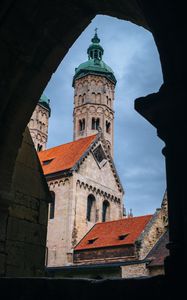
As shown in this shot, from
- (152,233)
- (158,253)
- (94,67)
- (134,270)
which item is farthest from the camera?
(94,67)

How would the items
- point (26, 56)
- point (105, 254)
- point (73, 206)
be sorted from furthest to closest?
point (73, 206), point (105, 254), point (26, 56)

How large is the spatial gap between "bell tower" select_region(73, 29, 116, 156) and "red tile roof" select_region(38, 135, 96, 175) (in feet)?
34.8

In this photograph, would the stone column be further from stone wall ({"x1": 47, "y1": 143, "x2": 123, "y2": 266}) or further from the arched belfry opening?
stone wall ({"x1": 47, "y1": 143, "x2": 123, "y2": 266})

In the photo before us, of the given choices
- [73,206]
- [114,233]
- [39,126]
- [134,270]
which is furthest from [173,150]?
[39,126]

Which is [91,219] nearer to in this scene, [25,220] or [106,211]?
[106,211]

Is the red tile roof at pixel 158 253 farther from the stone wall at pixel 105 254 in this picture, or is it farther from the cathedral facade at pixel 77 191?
the cathedral facade at pixel 77 191

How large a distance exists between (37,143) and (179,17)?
53491 mm

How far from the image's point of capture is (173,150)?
2.90 m

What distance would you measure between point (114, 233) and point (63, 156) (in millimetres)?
9837

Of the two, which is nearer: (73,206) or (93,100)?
(73,206)

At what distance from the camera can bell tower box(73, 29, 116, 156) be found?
167ft

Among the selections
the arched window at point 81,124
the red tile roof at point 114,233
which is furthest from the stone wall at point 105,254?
the arched window at point 81,124

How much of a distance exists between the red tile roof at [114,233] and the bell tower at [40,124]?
25.2 meters

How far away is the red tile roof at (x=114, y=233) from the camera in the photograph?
28.8 meters
